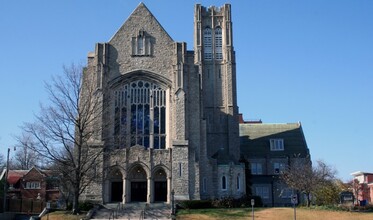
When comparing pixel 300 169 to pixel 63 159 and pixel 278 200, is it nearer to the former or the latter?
pixel 278 200

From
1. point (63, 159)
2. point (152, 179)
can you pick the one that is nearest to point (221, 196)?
point (152, 179)

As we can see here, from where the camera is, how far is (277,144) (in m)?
67.5

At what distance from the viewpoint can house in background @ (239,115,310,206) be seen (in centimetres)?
6368

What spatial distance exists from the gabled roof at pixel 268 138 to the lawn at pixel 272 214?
73.7 ft

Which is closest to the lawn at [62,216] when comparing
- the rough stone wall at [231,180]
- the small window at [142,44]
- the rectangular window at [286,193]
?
the rough stone wall at [231,180]

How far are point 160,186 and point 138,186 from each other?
2.20 metres

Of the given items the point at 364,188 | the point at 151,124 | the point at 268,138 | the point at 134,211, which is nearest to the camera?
the point at 134,211

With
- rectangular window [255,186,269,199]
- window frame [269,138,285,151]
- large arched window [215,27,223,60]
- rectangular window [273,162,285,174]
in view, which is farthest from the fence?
window frame [269,138,285,151]

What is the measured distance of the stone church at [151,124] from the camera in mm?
49000

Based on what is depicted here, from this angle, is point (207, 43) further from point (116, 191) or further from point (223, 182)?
point (116, 191)

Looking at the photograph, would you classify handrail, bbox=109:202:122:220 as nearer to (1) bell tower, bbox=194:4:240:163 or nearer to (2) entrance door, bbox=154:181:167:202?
(2) entrance door, bbox=154:181:167:202

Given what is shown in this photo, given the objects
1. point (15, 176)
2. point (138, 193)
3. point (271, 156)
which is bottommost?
point (138, 193)

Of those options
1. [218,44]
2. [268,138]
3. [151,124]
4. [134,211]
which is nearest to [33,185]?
[151,124]

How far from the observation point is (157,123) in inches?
2037
